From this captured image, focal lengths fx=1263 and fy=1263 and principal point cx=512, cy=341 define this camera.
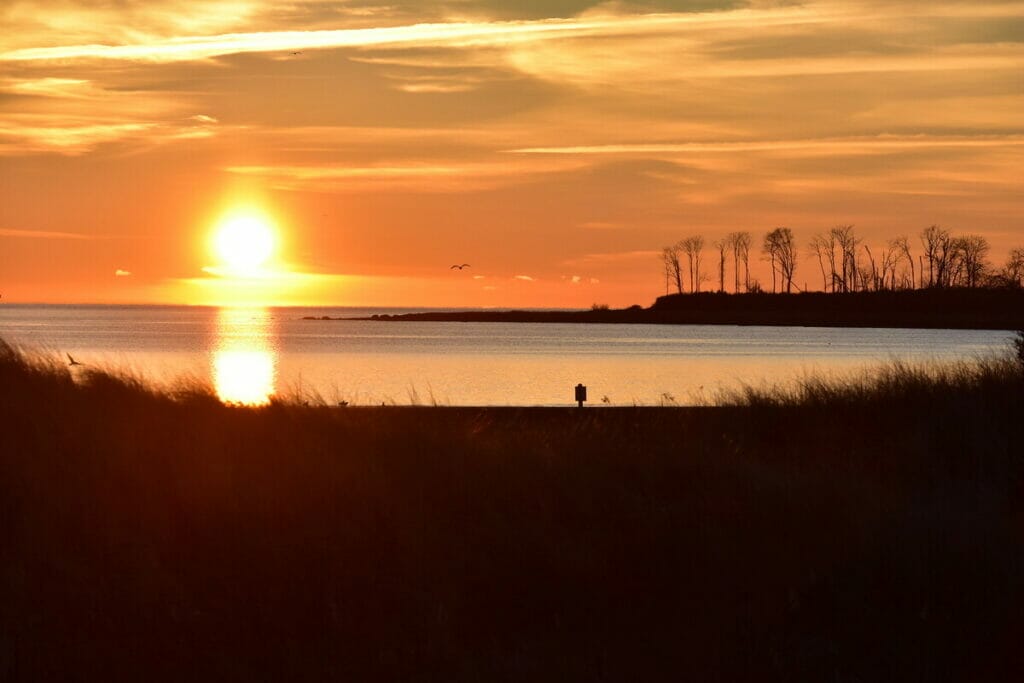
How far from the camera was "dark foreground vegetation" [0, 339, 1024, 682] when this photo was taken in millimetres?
11359

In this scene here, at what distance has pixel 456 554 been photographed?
12883 millimetres

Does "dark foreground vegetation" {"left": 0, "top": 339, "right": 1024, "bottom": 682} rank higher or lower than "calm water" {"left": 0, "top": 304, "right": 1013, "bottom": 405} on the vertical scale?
lower

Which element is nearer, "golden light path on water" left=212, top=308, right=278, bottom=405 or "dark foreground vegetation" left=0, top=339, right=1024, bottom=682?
"dark foreground vegetation" left=0, top=339, right=1024, bottom=682

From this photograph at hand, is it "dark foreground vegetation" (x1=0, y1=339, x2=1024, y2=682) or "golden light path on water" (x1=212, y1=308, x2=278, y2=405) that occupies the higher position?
"golden light path on water" (x1=212, y1=308, x2=278, y2=405)

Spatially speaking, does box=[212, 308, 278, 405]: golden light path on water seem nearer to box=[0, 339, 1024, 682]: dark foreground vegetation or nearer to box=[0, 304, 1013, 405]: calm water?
box=[0, 304, 1013, 405]: calm water

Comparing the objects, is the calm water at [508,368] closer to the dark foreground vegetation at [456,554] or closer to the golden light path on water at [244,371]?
the golden light path on water at [244,371]

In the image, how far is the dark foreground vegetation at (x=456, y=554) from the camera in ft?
37.3

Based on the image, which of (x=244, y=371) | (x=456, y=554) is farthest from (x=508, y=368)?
(x=456, y=554)

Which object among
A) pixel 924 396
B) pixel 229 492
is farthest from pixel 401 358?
pixel 229 492

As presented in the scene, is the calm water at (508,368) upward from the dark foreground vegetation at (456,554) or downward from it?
upward

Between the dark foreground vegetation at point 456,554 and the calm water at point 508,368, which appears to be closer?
the dark foreground vegetation at point 456,554

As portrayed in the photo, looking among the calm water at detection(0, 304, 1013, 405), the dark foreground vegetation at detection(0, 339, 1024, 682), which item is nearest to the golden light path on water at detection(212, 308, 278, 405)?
the calm water at detection(0, 304, 1013, 405)

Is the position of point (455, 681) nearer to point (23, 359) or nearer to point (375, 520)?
point (375, 520)

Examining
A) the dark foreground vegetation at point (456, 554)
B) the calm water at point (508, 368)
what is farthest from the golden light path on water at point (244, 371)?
the dark foreground vegetation at point (456, 554)
